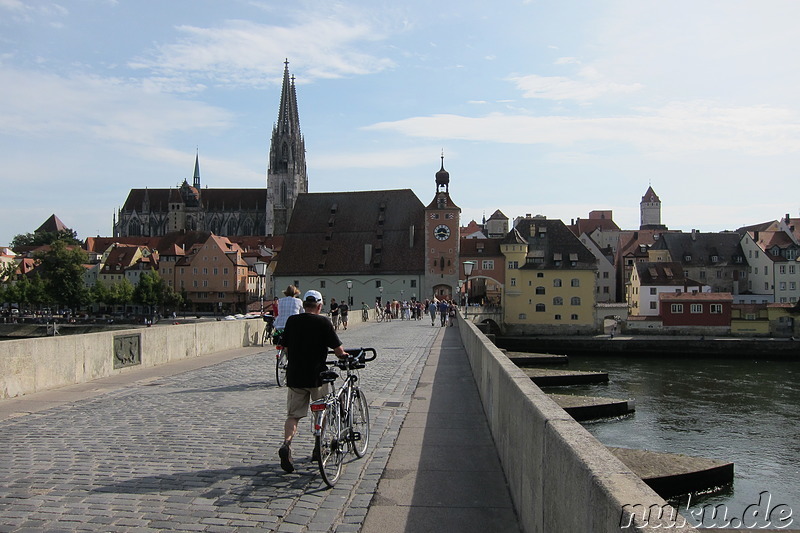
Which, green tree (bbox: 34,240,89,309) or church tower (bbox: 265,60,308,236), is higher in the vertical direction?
church tower (bbox: 265,60,308,236)

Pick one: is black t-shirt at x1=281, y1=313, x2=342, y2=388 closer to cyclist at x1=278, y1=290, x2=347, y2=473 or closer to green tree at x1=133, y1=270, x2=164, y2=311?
cyclist at x1=278, y1=290, x2=347, y2=473

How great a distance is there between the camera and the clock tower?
83750 mm

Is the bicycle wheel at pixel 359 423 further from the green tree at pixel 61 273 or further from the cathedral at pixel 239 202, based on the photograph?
the cathedral at pixel 239 202

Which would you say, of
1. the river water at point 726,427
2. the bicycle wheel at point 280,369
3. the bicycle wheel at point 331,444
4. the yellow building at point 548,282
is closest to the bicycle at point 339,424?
the bicycle wheel at point 331,444

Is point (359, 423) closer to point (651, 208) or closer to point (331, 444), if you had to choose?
point (331, 444)

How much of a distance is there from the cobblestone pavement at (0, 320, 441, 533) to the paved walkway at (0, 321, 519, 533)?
0.04ft

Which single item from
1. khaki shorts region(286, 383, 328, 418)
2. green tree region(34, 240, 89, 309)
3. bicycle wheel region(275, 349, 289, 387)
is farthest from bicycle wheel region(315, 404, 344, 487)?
green tree region(34, 240, 89, 309)

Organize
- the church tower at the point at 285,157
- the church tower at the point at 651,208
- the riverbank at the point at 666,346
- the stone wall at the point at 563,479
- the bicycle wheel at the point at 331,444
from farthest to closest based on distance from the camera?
the church tower at the point at 651,208
the church tower at the point at 285,157
the riverbank at the point at 666,346
the bicycle wheel at the point at 331,444
the stone wall at the point at 563,479

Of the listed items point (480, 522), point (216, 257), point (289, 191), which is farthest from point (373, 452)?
point (289, 191)

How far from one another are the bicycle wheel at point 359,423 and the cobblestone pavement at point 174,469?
0.16 meters

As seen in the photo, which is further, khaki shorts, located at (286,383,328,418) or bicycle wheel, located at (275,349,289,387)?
bicycle wheel, located at (275,349,289,387)

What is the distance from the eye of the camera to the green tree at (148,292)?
105m

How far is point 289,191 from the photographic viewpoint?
15650 centimetres

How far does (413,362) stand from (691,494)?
284 inches
